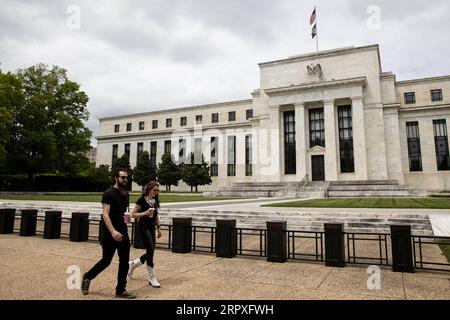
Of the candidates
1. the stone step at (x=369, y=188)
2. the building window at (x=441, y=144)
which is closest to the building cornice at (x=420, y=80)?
the building window at (x=441, y=144)

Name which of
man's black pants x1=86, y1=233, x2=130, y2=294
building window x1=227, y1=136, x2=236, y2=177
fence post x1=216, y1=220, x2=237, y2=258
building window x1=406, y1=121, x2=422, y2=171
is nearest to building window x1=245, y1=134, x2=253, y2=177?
building window x1=227, y1=136, x2=236, y2=177

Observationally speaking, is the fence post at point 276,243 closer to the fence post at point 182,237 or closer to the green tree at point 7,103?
the fence post at point 182,237

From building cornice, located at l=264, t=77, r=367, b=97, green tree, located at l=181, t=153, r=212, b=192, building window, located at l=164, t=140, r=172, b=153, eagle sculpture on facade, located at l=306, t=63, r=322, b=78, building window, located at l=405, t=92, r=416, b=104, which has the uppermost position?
eagle sculpture on facade, located at l=306, t=63, r=322, b=78

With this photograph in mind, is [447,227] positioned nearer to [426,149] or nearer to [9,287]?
[9,287]

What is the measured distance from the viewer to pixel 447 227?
975 cm

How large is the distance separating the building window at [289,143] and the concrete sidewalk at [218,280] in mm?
37473

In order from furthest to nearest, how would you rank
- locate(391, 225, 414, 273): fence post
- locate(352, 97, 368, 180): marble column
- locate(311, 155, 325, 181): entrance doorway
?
locate(311, 155, 325, 181): entrance doorway → locate(352, 97, 368, 180): marble column → locate(391, 225, 414, 273): fence post

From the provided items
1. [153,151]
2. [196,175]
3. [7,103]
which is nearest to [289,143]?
[196,175]

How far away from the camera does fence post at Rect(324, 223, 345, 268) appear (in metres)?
7.77

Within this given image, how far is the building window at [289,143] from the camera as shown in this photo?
4500cm

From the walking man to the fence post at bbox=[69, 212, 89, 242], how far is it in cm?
616

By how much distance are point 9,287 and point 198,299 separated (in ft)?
12.0

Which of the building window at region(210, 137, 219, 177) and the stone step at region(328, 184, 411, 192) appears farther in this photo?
the building window at region(210, 137, 219, 177)

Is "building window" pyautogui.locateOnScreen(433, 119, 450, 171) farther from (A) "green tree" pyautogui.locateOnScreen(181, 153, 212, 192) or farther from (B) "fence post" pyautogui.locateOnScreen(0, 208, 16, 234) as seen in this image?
(B) "fence post" pyautogui.locateOnScreen(0, 208, 16, 234)
